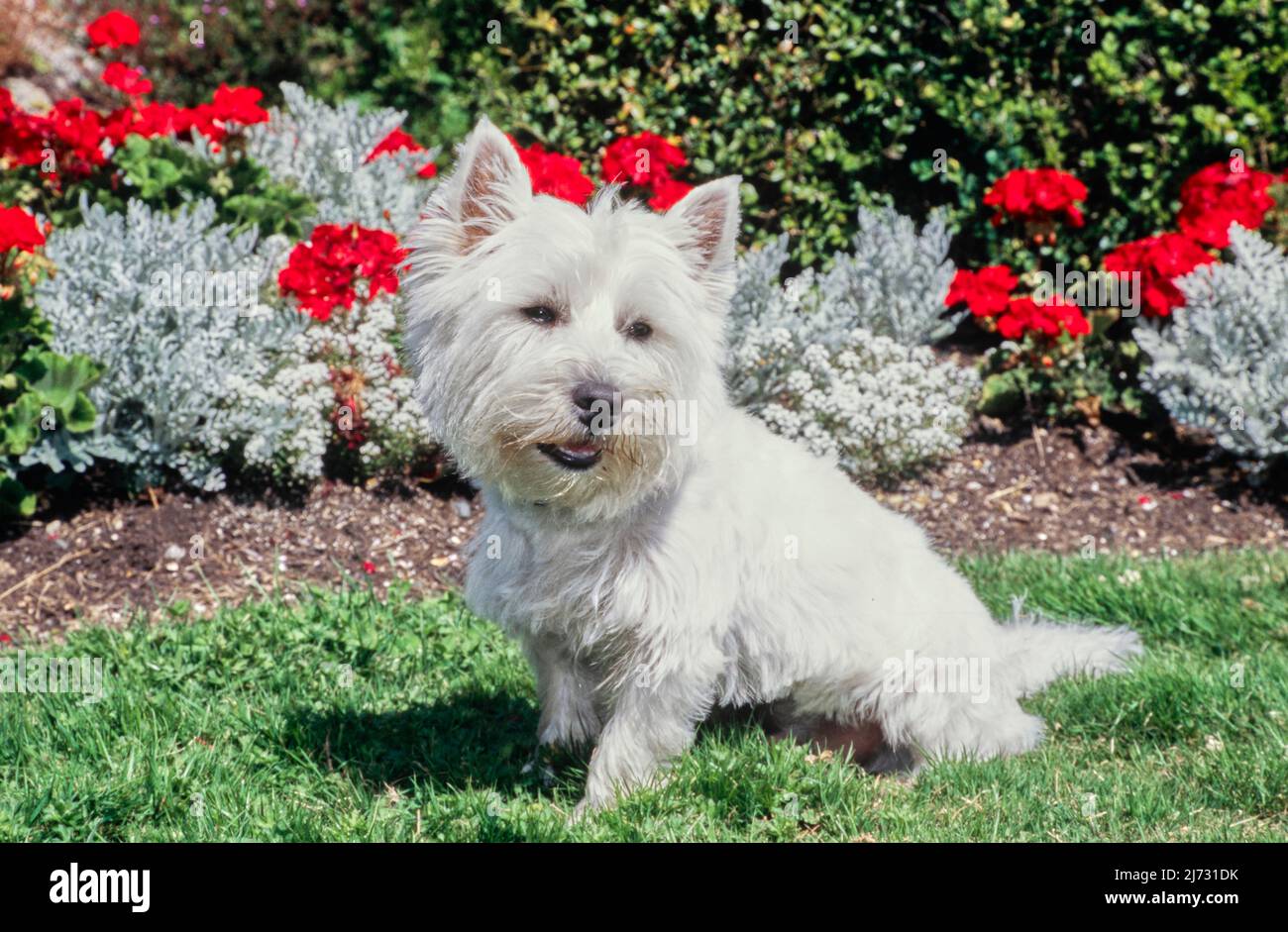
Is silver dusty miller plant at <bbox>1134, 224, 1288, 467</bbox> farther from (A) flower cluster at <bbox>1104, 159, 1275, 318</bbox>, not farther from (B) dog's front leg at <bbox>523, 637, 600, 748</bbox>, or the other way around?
(B) dog's front leg at <bbox>523, 637, 600, 748</bbox>

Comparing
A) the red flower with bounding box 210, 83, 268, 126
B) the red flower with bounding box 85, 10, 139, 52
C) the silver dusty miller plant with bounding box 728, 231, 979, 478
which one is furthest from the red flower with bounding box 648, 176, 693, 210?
the red flower with bounding box 85, 10, 139, 52

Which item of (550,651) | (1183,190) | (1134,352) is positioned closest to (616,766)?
(550,651)

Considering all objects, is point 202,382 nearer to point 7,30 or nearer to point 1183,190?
point 1183,190

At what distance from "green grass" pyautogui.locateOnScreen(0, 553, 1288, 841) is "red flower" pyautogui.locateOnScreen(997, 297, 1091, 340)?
1.71 metres

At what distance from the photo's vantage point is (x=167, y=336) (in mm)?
5672

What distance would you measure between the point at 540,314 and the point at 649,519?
0.65m

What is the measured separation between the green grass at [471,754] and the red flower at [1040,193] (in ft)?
7.59

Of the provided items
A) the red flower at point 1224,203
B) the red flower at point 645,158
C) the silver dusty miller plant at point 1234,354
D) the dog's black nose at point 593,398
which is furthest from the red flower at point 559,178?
→ the red flower at point 1224,203

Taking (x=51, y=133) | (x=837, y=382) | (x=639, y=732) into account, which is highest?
(x=51, y=133)

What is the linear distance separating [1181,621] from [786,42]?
12.6 ft

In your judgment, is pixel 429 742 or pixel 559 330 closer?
pixel 559 330

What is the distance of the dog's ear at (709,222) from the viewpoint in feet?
12.1

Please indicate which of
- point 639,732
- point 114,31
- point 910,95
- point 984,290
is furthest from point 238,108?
point 639,732

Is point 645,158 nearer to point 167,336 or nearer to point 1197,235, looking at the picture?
point 167,336
